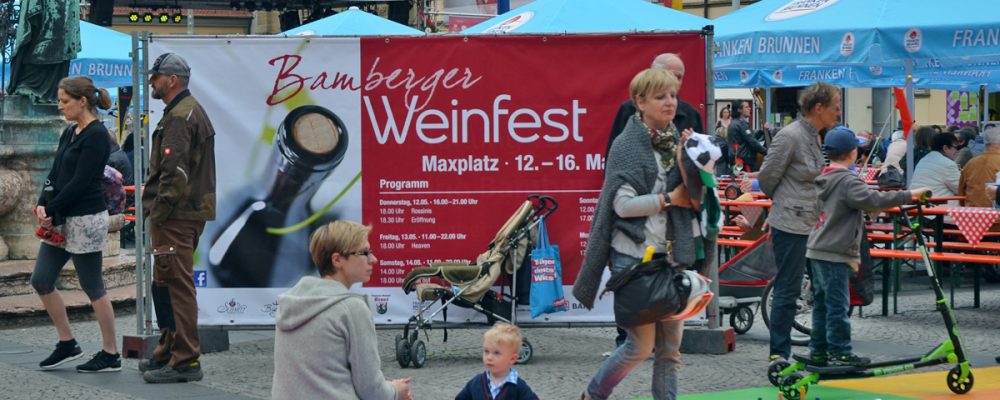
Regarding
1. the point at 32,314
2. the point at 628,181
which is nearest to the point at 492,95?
the point at 628,181

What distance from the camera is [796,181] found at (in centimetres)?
816

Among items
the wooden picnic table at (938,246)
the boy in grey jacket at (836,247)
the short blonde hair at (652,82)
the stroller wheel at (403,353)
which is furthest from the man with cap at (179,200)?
the wooden picnic table at (938,246)

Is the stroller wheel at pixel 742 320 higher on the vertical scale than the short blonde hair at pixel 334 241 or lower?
→ lower

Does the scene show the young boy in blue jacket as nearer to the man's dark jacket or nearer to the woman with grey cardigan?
the woman with grey cardigan

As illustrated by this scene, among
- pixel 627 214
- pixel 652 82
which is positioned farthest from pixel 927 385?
pixel 652 82

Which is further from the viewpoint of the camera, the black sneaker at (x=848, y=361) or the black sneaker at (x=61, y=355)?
the black sneaker at (x=61, y=355)

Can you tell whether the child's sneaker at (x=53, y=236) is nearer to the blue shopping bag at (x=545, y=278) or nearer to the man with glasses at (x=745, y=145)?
the blue shopping bag at (x=545, y=278)

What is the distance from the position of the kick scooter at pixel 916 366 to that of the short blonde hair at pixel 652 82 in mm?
1790

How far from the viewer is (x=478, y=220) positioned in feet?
31.1

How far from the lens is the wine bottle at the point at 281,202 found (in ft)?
31.1

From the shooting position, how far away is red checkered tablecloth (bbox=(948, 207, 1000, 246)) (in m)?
11.2

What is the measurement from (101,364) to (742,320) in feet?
14.6

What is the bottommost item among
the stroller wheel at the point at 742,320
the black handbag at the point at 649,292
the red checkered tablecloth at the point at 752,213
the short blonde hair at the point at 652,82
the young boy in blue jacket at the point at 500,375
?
the stroller wheel at the point at 742,320

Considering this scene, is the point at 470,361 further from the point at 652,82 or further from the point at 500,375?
the point at 500,375
